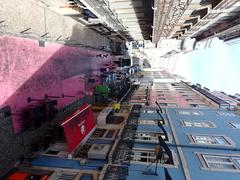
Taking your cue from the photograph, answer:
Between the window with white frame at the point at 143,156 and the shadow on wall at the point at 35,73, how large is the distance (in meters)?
5.86

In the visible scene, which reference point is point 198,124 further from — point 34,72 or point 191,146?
point 34,72

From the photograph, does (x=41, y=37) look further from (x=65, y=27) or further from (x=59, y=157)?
(x=59, y=157)

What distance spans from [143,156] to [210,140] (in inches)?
186

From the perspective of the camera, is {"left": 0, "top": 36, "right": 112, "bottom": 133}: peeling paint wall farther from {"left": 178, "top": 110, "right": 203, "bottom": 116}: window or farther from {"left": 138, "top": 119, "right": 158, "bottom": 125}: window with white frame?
{"left": 178, "top": 110, "right": 203, "bottom": 116}: window

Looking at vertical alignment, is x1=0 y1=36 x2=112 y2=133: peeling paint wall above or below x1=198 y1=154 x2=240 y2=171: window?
above

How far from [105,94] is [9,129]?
12.9 meters

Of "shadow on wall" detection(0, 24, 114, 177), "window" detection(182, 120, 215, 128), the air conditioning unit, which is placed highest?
"shadow on wall" detection(0, 24, 114, 177)

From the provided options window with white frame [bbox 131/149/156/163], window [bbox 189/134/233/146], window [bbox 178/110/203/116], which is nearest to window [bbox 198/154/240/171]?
window [bbox 189/134/233/146]

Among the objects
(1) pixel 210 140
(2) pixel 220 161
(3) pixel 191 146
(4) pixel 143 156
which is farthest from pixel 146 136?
(2) pixel 220 161

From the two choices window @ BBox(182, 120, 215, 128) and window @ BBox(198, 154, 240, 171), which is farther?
window @ BBox(182, 120, 215, 128)

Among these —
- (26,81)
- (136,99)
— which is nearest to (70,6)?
(26,81)

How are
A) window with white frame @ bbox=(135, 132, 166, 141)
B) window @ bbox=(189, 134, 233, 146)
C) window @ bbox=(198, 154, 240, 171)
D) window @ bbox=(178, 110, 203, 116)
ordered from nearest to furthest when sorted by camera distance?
window @ bbox=(198, 154, 240, 171), window @ bbox=(189, 134, 233, 146), window with white frame @ bbox=(135, 132, 166, 141), window @ bbox=(178, 110, 203, 116)

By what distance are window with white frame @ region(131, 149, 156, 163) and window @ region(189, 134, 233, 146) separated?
291cm

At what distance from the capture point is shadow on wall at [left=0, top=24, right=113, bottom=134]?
9.07 meters
